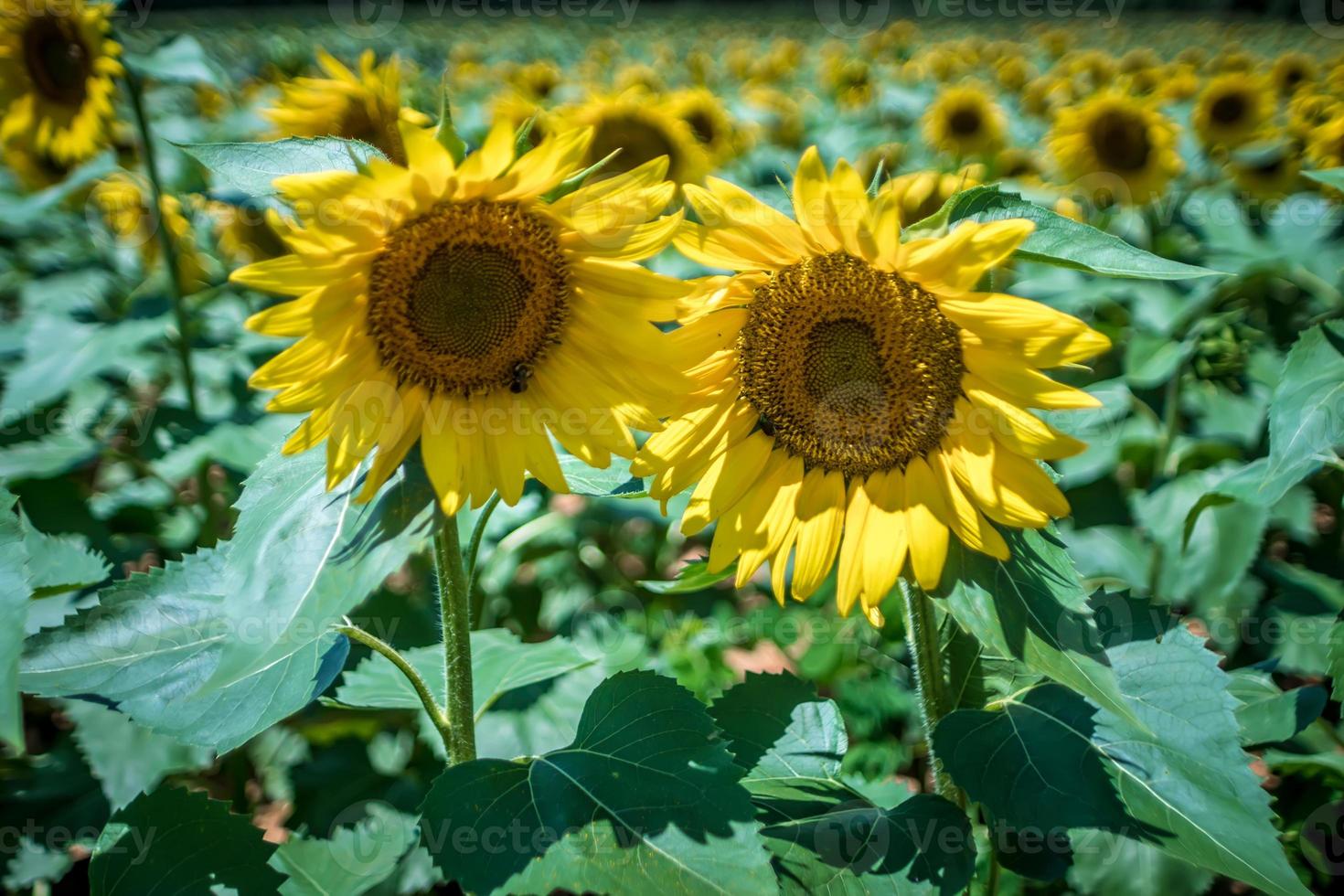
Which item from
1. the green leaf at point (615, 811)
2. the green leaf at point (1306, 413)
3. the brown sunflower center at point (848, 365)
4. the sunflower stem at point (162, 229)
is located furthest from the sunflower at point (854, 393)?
the sunflower stem at point (162, 229)

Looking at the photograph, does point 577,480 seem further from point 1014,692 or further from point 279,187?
point 1014,692

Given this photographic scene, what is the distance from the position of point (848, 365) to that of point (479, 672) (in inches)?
36.8

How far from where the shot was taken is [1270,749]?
6.51ft

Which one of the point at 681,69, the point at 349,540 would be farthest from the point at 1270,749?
the point at 681,69

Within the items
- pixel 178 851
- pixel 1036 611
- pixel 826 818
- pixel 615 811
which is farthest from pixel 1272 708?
pixel 178 851

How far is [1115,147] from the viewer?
4.59m

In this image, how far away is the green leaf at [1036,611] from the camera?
115cm

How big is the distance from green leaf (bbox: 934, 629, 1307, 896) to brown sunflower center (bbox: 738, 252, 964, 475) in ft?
1.46

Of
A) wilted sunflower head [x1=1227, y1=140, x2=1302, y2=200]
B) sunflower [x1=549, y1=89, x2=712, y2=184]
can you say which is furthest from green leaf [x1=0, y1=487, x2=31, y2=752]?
wilted sunflower head [x1=1227, y1=140, x2=1302, y2=200]

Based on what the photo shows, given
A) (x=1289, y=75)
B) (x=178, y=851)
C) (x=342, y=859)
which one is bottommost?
(x=342, y=859)

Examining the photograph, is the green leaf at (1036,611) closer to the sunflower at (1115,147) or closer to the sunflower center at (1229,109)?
the sunflower at (1115,147)

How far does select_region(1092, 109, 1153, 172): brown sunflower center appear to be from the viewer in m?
4.54

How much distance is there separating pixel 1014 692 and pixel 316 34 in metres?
19.4

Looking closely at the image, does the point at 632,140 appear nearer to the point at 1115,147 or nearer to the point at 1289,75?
the point at 1115,147
